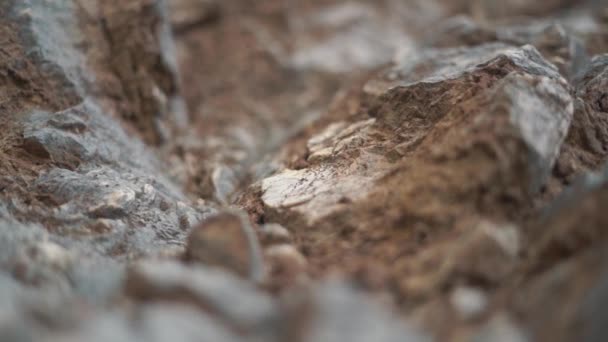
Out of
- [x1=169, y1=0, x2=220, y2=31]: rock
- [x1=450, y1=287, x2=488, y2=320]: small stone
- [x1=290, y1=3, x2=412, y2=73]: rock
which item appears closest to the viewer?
[x1=450, y1=287, x2=488, y2=320]: small stone

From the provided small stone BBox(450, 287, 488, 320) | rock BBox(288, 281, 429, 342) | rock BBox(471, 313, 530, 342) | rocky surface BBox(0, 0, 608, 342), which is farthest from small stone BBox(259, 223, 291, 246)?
rock BBox(471, 313, 530, 342)

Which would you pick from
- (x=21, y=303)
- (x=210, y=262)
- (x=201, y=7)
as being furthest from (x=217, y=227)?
(x=201, y=7)

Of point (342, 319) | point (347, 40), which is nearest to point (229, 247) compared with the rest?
point (342, 319)

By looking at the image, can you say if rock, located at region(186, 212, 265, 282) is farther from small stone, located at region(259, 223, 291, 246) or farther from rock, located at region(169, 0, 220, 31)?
rock, located at region(169, 0, 220, 31)

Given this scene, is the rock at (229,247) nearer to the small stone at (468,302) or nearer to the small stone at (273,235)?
the small stone at (273,235)

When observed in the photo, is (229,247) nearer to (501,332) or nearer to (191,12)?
(501,332)

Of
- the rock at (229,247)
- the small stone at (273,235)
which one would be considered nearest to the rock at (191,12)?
the small stone at (273,235)

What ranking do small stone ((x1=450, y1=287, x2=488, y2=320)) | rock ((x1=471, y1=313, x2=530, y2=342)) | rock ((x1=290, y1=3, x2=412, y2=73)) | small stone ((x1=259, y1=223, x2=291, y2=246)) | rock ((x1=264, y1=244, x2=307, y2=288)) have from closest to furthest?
rock ((x1=471, y1=313, x2=530, y2=342)) < small stone ((x1=450, y1=287, x2=488, y2=320)) < rock ((x1=264, y1=244, x2=307, y2=288)) < small stone ((x1=259, y1=223, x2=291, y2=246)) < rock ((x1=290, y1=3, x2=412, y2=73))
